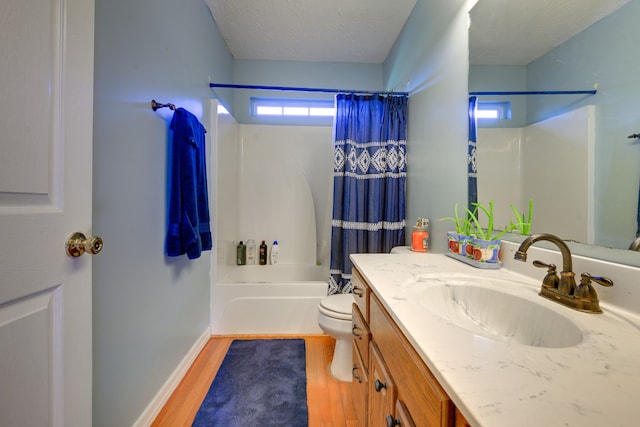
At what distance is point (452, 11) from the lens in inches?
53.6

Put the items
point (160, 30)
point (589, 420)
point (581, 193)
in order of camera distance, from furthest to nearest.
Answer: point (160, 30), point (581, 193), point (589, 420)

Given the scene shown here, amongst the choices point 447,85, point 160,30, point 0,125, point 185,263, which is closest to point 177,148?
point 160,30

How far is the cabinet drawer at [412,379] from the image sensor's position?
1.42ft

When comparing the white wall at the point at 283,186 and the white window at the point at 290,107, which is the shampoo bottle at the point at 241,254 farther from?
the white window at the point at 290,107

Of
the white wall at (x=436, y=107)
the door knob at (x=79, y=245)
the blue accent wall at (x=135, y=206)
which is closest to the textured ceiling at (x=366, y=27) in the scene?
the white wall at (x=436, y=107)

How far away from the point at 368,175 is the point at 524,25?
118 centimetres

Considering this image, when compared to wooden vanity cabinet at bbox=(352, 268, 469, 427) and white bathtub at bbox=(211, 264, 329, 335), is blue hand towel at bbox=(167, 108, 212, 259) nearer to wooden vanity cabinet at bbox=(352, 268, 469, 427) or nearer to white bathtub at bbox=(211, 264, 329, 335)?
white bathtub at bbox=(211, 264, 329, 335)

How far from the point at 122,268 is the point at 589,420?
1358mm

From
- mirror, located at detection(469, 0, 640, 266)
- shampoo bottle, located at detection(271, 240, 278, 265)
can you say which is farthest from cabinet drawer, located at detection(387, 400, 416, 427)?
shampoo bottle, located at detection(271, 240, 278, 265)

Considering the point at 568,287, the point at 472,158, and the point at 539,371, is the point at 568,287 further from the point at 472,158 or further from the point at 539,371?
the point at 472,158

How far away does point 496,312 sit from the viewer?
79 cm

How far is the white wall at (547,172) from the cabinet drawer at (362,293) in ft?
2.15

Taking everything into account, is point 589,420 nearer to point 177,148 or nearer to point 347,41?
point 177,148

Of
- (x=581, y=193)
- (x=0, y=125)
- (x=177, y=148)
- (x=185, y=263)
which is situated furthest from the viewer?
(x=185, y=263)
